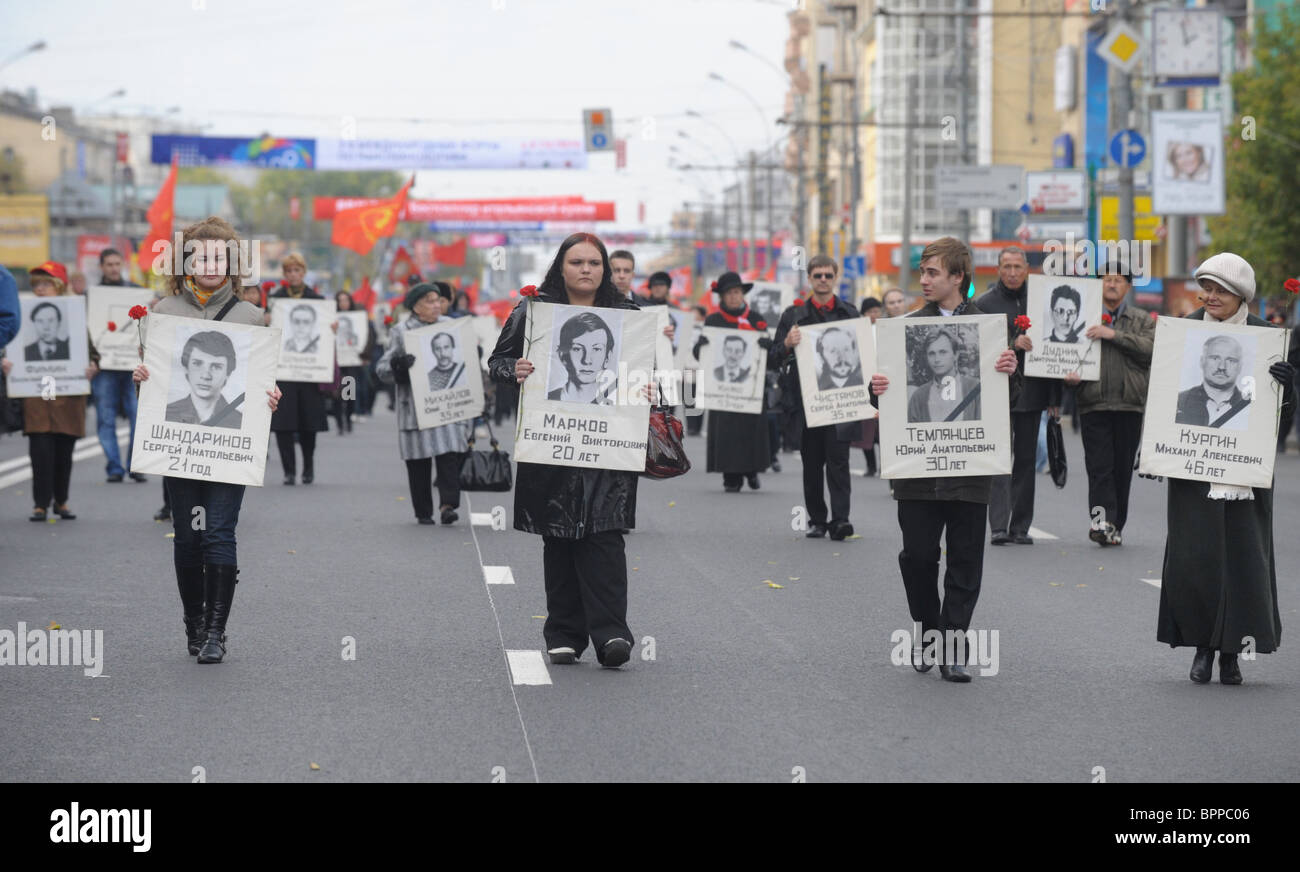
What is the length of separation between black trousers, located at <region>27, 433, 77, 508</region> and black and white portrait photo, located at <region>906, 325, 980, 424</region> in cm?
876

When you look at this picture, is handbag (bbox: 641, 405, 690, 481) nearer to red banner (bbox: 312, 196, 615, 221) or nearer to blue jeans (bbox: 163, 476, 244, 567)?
blue jeans (bbox: 163, 476, 244, 567)

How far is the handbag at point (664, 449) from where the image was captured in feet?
29.3

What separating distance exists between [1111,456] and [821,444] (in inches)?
82.6

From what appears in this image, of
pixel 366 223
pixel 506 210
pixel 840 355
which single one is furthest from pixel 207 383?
pixel 506 210

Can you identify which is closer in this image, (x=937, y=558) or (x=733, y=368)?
(x=937, y=558)

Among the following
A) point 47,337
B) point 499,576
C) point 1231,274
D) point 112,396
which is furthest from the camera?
point 112,396

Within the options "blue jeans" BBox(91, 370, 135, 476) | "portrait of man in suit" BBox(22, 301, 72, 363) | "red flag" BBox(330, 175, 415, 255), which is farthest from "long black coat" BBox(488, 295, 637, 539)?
"red flag" BBox(330, 175, 415, 255)

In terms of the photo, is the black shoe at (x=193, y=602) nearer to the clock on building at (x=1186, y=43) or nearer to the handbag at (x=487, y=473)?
the handbag at (x=487, y=473)

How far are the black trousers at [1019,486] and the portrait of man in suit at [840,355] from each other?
141 centimetres

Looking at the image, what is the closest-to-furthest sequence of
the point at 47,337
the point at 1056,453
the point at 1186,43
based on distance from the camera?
1. the point at 1056,453
2. the point at 47,337
3. the point at 1186,43

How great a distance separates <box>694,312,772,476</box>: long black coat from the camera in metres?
19.2

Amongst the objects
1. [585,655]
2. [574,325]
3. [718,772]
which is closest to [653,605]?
[585,655]

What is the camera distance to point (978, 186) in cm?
4762

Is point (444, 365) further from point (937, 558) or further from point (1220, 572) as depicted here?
point (1220, 572)
